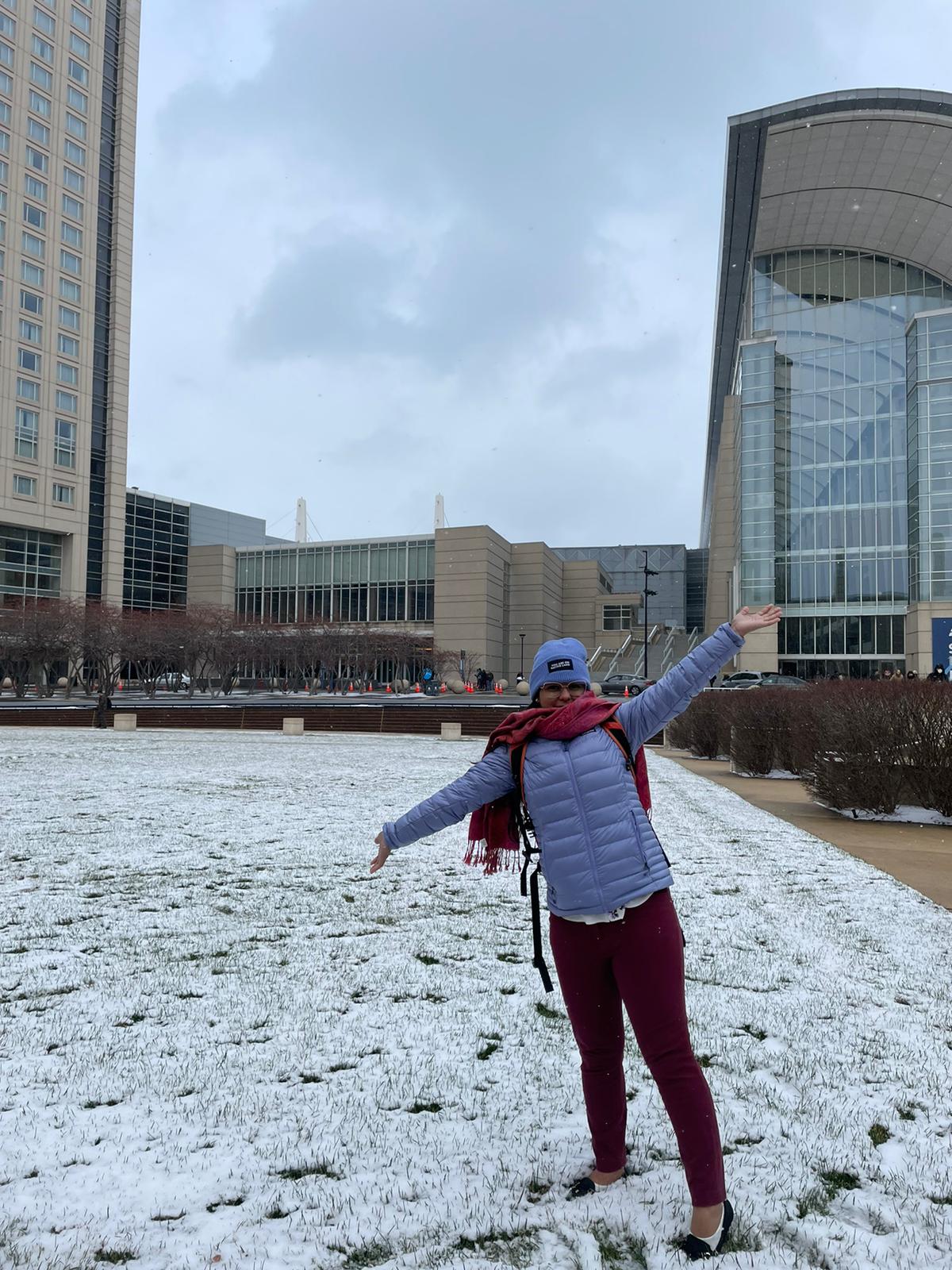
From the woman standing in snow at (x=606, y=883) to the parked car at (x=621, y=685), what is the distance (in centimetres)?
3993

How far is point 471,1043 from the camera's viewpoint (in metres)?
4.00

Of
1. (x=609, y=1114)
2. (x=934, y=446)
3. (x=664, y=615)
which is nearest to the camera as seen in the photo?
(x=609, y=1114)

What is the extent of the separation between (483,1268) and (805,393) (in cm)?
6026

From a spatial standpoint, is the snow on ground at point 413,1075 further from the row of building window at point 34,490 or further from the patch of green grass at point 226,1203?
the row of building window at point 34,490

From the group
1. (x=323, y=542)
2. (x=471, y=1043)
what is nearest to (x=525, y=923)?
(x=471, y=1043)

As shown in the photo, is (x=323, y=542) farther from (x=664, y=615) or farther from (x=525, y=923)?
(x=525, y=923)

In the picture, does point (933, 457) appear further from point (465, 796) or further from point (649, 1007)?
point (649, 1007)

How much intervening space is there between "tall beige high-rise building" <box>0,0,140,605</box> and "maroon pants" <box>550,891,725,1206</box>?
66178 mm

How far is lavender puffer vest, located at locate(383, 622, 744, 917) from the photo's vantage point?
2592 mm

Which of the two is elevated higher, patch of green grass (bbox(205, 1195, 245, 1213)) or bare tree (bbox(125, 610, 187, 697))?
bare tree (bbox(125, 610, 187, 697))

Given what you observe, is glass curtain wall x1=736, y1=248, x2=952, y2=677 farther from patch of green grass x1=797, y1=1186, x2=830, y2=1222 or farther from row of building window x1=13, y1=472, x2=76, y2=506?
patch of green grass x1=797, y1=1186, x2=830, y2=1222

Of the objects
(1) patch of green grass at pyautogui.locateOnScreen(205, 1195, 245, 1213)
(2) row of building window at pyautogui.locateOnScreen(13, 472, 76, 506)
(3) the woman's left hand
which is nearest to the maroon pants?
(3) the woman's left hand

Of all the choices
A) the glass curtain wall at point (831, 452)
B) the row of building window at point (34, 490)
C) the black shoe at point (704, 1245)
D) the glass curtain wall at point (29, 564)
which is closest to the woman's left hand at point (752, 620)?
the black shoe at point (704, 1245)

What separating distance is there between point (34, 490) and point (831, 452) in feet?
195
